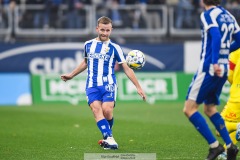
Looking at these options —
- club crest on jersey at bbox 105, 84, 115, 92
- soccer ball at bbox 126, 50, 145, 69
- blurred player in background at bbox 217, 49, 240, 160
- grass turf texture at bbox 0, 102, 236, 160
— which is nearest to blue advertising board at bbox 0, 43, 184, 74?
grass turf texture at bbox 0, 102, 236, 160

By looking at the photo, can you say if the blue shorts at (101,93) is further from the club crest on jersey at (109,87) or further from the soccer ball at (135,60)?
the soccer ball at (135,60)

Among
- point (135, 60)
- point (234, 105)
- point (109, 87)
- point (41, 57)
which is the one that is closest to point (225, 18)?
point (234, 105)

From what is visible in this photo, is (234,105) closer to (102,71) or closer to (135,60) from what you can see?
(135,60)

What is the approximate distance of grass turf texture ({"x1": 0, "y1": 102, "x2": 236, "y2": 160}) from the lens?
36.2 feet

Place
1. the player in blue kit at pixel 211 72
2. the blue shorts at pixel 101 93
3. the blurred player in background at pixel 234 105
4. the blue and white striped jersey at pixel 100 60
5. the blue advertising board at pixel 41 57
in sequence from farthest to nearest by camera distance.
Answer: the blue advertising board at pixel 41 57
the blue and white striped jersey at pixel 100 60
the blue shorts at pixel 101 93
the blurred player in background at pixel 234 105
the player in blue kit at pixel 211 72

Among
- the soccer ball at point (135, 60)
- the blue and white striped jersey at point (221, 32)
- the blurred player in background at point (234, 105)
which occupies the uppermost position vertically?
the blue and white striped jersey at point (221, 32)

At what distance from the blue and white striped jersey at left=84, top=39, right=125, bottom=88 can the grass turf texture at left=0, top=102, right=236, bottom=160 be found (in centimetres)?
113

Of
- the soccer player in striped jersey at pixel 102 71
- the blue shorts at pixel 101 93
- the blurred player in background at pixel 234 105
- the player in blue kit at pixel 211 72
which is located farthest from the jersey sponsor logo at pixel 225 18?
the blue shorts at pixel 101 93

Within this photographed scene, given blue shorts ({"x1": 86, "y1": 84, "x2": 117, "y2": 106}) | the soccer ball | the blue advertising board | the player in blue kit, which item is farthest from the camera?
the blue advertising board

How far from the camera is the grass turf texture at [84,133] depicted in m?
11.0

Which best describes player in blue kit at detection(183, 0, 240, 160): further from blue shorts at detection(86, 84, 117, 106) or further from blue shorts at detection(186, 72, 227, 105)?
blue shorts at detection(86, 84, 117, 106)

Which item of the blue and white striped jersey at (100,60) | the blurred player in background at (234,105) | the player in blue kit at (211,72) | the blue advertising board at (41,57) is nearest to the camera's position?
the player in blue kit at (211,72)

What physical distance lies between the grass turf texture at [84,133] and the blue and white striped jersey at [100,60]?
1130mm

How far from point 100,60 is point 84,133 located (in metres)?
2.79
